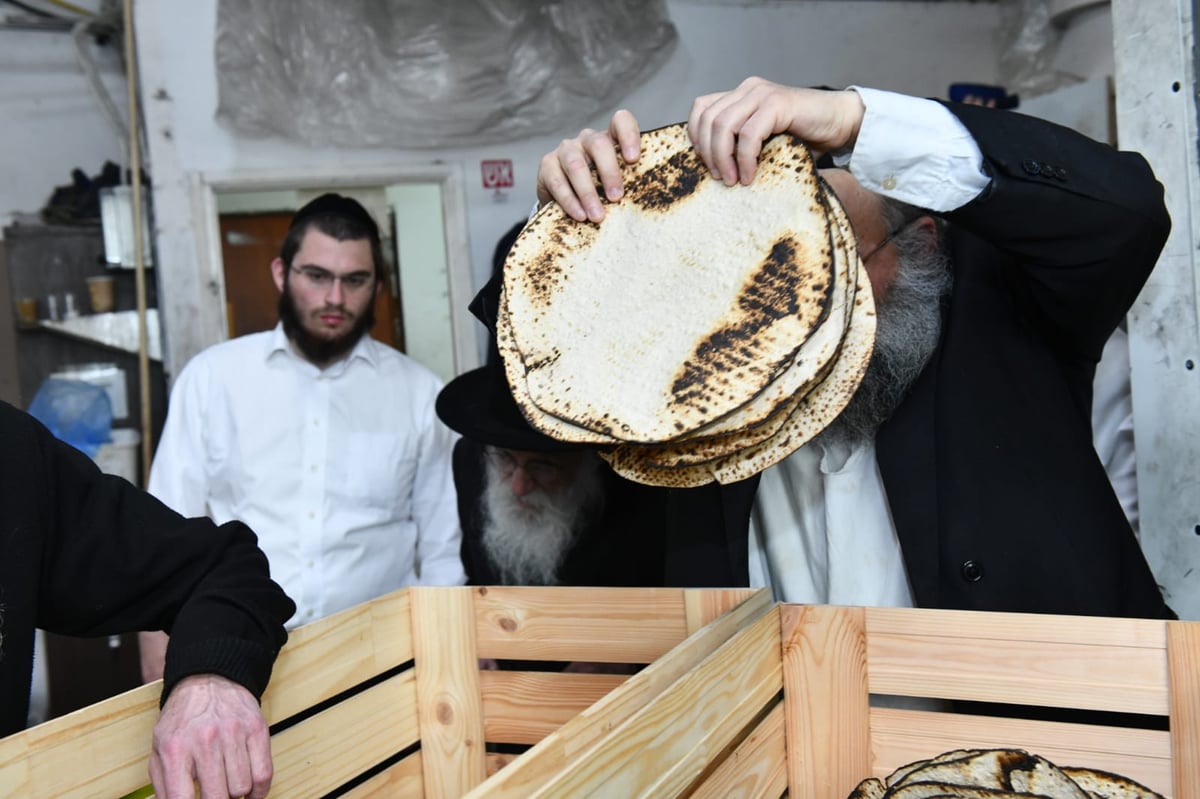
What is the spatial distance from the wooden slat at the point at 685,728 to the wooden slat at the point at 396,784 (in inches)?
21.4

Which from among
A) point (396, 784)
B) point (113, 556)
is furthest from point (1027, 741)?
point (113, 556)

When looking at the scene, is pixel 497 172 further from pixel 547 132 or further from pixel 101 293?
pixel 101 293

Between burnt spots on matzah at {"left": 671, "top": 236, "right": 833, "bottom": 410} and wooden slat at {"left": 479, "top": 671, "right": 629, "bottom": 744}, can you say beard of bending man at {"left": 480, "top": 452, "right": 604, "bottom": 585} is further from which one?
burnt spots on matzah at {"left": 671, "top": 236, "right": 833, "bottom": 410}

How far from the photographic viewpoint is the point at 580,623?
4.48ft

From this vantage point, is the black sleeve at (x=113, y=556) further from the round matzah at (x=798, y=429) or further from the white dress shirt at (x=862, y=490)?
the white dress shirt at (x=862, y=490)

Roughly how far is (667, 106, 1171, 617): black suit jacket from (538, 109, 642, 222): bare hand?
0.36 metres

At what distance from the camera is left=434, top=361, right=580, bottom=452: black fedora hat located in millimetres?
1812

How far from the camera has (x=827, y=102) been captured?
3.56 feet

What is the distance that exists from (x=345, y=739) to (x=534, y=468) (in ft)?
3.54

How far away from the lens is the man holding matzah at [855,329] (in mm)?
1019

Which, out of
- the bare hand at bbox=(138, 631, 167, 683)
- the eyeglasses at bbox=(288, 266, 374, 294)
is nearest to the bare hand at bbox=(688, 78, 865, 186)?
the eyeglasses at bbox=(288, 266, 374, 294)

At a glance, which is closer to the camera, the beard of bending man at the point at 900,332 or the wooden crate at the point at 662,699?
the wooden crate at the point at 662,699

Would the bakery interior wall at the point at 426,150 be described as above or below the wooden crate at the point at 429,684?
above

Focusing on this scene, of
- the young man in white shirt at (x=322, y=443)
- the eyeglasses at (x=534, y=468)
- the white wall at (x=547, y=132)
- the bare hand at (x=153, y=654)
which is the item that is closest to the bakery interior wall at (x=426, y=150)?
the white wall at (x=547, y=132)
